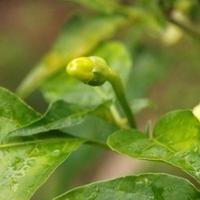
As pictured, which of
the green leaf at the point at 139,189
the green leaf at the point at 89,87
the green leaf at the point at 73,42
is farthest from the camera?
the green leaf at the point at 73,42

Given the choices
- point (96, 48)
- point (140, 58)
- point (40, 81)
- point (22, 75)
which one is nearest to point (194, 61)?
point (140, 58)

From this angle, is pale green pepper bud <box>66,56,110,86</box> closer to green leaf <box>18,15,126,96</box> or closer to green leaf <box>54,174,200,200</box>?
green leaf <box>54,174,200,200</box>

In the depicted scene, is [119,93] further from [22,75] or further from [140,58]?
[22,75]

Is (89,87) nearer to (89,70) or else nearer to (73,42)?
(89,70)

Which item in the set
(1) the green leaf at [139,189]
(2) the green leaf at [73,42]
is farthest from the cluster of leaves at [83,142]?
(2) the green leaf at [73,42]

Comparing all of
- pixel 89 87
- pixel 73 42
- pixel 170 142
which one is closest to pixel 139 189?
pixel 170 142

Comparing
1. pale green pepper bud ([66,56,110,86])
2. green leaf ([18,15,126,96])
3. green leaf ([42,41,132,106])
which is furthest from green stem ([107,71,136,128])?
green leaf ([18,15,126,96])

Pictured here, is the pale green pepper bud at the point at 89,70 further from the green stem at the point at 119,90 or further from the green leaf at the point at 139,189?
the green leaf at the point at 139,189
